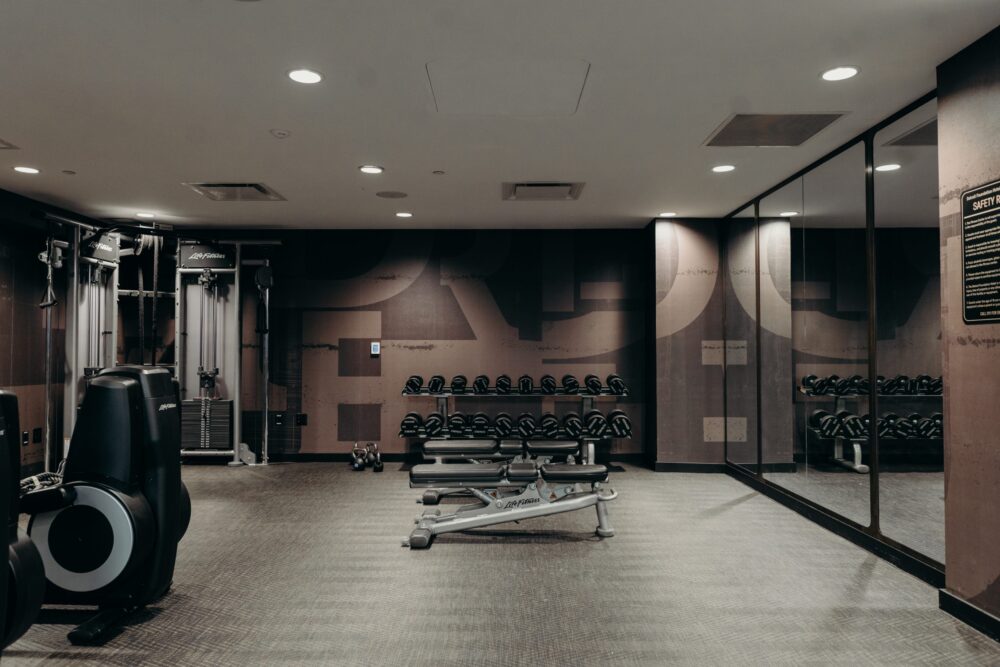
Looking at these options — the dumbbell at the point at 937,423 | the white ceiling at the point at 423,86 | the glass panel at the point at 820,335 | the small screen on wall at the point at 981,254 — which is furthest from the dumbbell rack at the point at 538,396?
the small screen on wall at the point at 981,254

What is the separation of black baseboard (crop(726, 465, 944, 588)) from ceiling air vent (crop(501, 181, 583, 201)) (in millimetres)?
2791

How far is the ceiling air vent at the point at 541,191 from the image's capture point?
15.5 ft

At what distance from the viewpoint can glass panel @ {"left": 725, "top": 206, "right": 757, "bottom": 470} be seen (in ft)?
17.5

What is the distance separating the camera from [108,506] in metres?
2.38

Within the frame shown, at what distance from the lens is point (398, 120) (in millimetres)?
3307

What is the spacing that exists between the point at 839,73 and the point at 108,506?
3.57m

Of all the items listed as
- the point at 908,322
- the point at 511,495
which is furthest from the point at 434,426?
the point at 908,322

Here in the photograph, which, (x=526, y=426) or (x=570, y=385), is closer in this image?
(x=526, y=426)

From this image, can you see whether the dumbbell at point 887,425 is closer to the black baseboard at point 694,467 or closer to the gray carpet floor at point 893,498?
the gray carpet floor at point 893,498

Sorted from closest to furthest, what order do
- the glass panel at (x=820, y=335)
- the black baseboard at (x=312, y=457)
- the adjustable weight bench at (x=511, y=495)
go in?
the adjustable weight bench at (x=511, y=495) < the glass panel at (x=820, y=335) < the black baseboard at (x=312, y=457)

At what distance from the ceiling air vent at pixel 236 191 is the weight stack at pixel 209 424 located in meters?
2.15

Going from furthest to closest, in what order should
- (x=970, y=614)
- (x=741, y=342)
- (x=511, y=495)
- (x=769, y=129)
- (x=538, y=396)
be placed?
(x=538, y=396), (x=741, y=342), (x=511, y=495), (x=769, y=129), (x=970, y=614)

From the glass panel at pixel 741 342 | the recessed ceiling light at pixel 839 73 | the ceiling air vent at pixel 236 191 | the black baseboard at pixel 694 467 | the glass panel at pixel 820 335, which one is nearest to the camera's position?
the recessed ceiling light at pixel 839 73

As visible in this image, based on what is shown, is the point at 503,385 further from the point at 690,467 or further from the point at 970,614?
the point at 970,614
